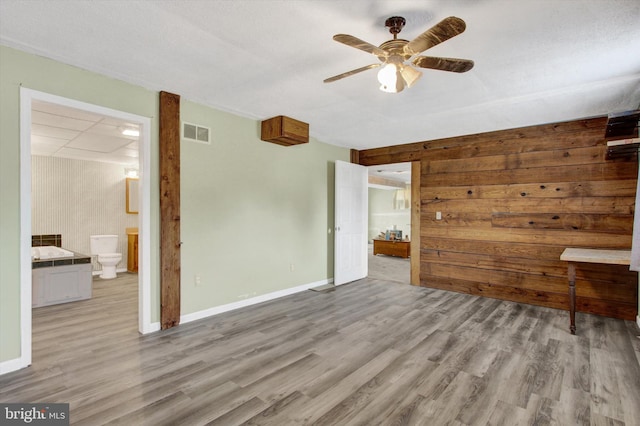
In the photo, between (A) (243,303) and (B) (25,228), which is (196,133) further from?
(A) (243,303)

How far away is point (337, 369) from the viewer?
8.39ft

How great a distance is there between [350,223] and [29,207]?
4.33 meters

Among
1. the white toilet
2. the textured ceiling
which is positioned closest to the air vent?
the textured ceiling

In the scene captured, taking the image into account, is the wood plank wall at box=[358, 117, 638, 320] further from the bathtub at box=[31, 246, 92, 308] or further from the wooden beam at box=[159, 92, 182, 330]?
the bathtub at box=[31, 246, 92, 308]

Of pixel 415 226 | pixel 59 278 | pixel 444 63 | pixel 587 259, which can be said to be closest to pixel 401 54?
pixel 444 63

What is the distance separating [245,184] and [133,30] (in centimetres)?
219

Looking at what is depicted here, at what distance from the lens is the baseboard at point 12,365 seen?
2.42 metres

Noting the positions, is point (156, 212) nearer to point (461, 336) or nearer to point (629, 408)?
point (461, 336)

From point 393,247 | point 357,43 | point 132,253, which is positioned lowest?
point 393,247

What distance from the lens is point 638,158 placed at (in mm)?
3713

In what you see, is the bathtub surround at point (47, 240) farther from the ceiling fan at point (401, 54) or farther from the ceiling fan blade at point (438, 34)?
the ceiling fan blade at point (438, 34)

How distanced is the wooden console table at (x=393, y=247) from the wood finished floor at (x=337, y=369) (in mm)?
4405

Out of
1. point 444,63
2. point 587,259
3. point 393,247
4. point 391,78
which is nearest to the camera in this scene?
point 444,63

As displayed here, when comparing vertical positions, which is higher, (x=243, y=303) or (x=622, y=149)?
(x=622, y=149)
